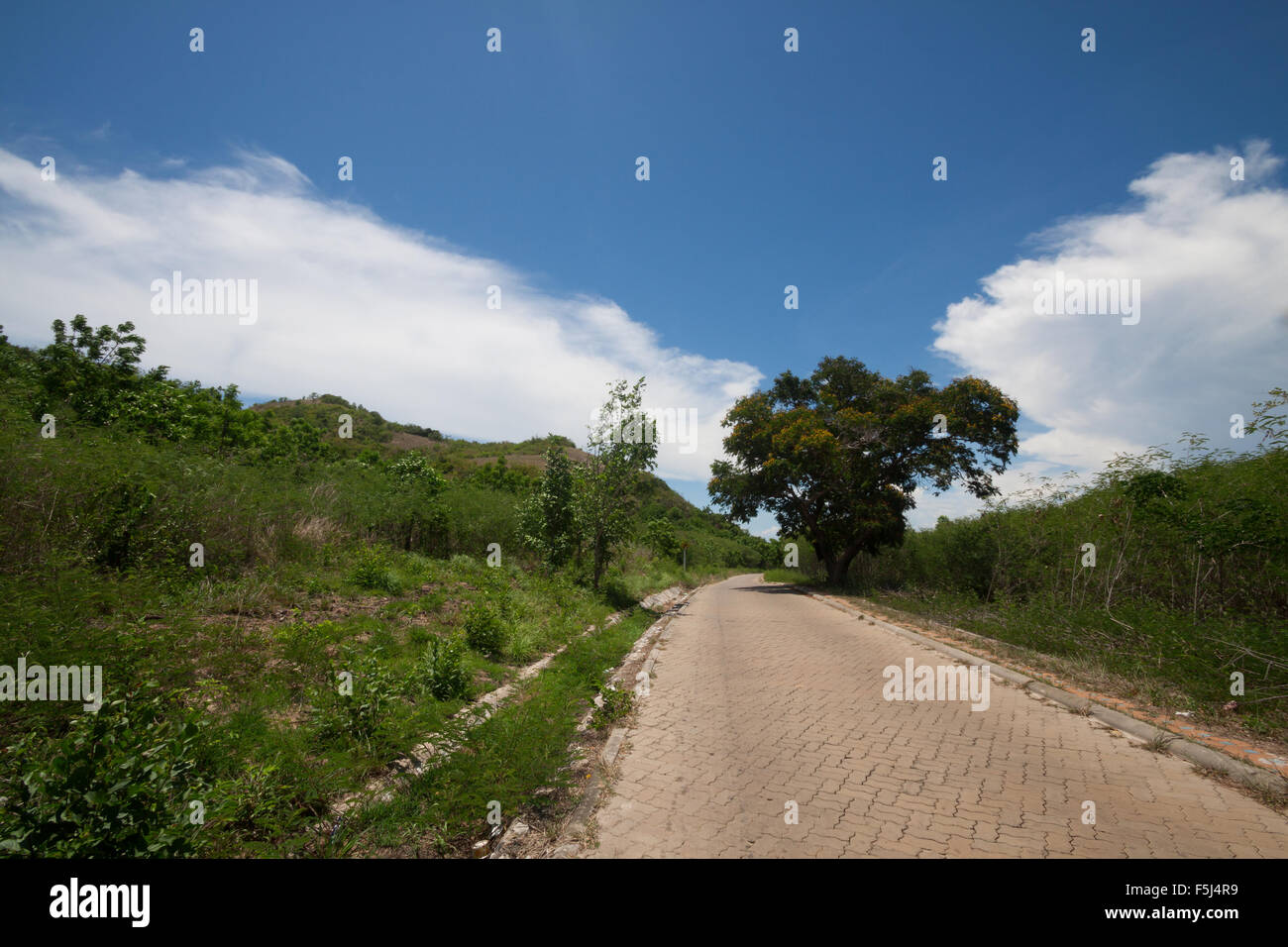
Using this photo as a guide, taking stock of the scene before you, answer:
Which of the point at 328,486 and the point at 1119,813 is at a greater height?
the point at 328,486

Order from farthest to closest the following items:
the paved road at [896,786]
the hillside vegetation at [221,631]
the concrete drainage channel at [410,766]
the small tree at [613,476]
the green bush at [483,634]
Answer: the small tree at [613,476]
the green bush at [483,634]
the concrete drainage channel at [410,766]
the paved road at [896,786]
the hillside vegetation at [221,631]

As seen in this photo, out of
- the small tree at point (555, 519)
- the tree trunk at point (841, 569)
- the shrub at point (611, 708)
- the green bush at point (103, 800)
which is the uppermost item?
the small tree at point (555, 519)

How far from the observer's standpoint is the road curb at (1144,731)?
4.20 m

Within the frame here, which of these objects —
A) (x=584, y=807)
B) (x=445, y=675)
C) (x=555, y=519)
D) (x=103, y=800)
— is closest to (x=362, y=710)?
(x=445, y=675)

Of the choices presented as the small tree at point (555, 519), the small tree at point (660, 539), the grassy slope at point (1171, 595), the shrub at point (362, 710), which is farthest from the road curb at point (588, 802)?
the small tree at point (660, 539)

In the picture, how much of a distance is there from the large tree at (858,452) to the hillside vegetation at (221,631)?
42.2ft

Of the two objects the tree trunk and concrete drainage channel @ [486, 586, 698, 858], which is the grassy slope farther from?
the tree trunk

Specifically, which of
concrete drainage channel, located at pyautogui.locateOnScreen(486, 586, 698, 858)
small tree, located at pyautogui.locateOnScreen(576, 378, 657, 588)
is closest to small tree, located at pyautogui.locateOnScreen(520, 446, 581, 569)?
small tree, located at pyautogui.locateOnScreen(576, 378, 657, 588)

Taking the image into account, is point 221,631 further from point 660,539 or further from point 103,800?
point 660,539

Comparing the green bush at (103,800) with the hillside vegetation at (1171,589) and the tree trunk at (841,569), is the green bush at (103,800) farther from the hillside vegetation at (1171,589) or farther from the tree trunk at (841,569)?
the tree trunk at (841,569)
